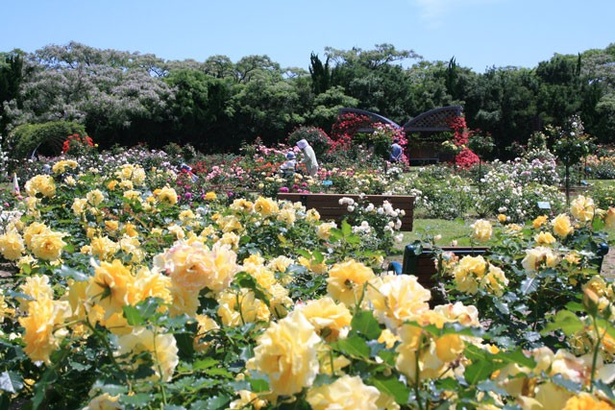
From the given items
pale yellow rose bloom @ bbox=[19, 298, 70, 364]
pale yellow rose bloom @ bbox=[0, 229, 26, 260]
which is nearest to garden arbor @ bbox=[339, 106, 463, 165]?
pale yellow rose bloom @ bbox=[0, 229, 26, 260]

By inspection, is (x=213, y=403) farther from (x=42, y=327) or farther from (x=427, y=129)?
(x=427, y=129)

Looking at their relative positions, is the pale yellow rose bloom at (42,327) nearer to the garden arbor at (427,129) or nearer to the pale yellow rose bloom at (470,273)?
the pale yellow rose bloom at (470,273)

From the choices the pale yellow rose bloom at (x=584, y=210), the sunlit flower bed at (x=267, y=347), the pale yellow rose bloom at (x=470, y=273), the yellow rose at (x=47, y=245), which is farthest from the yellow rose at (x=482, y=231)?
the yellow rose at (x=47, y=245)

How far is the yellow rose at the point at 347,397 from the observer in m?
0.80

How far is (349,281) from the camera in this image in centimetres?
118

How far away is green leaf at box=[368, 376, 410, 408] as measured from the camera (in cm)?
85

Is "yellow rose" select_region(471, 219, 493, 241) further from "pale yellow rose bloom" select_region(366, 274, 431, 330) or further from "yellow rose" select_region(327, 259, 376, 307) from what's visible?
"pale yellow rose bloom" select_region(366, 274, 431, 330)

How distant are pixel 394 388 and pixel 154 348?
1.34 feet

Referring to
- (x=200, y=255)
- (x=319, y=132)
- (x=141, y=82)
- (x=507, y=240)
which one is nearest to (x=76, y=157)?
(x=319, y=132)

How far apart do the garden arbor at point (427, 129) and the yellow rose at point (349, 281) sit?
21612 millimetres

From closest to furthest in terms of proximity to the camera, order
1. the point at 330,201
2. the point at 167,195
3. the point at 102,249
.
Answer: the point at 102,249, the point at 167,195, the point at 330,201

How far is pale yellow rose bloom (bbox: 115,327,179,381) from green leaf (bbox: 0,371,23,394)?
321 mm

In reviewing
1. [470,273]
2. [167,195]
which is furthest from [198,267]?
[167,195]

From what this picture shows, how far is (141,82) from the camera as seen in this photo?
2388cm
